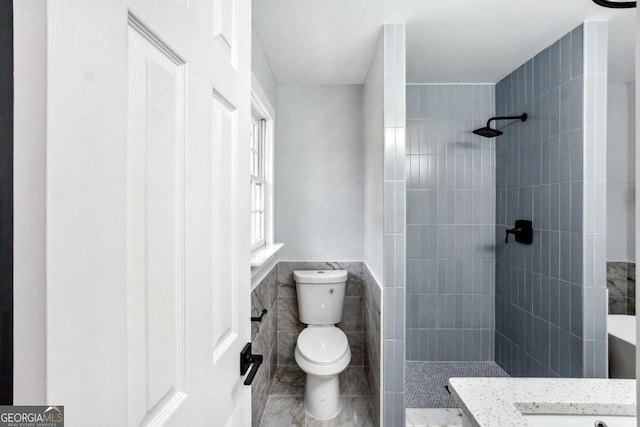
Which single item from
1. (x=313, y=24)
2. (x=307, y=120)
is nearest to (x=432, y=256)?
(x=307, y=120)

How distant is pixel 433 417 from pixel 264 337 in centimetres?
125

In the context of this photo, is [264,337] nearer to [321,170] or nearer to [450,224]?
[321,170]

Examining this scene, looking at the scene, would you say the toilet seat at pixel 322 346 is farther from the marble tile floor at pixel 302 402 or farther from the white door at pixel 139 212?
the white door at pixel 139 212

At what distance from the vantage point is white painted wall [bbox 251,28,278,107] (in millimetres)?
1877

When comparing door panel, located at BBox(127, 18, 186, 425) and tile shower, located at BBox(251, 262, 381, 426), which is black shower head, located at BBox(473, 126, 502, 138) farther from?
door panel, located at BBox(127, 18, 186, 425)

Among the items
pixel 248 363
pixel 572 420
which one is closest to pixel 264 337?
pixel 248 363

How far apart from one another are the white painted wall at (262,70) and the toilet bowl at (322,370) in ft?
5.90

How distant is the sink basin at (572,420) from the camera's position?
3.10 feet

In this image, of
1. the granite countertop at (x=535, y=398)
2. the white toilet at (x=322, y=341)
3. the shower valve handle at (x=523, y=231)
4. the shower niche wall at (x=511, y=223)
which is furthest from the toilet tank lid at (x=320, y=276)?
the granite countertop at (x=535, y=398)

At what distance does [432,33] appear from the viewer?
1940 mm

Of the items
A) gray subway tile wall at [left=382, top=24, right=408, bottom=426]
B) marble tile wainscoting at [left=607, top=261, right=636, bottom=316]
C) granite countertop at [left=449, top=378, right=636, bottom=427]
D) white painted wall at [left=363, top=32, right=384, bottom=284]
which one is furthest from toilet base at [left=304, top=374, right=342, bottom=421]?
marble tile wainscoting at [left=607, top=261, right=636, bottom=316]

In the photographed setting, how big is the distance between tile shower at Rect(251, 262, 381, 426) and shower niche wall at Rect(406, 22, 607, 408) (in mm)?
424

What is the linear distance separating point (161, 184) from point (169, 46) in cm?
21

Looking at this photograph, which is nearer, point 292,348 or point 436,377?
point 436,377
